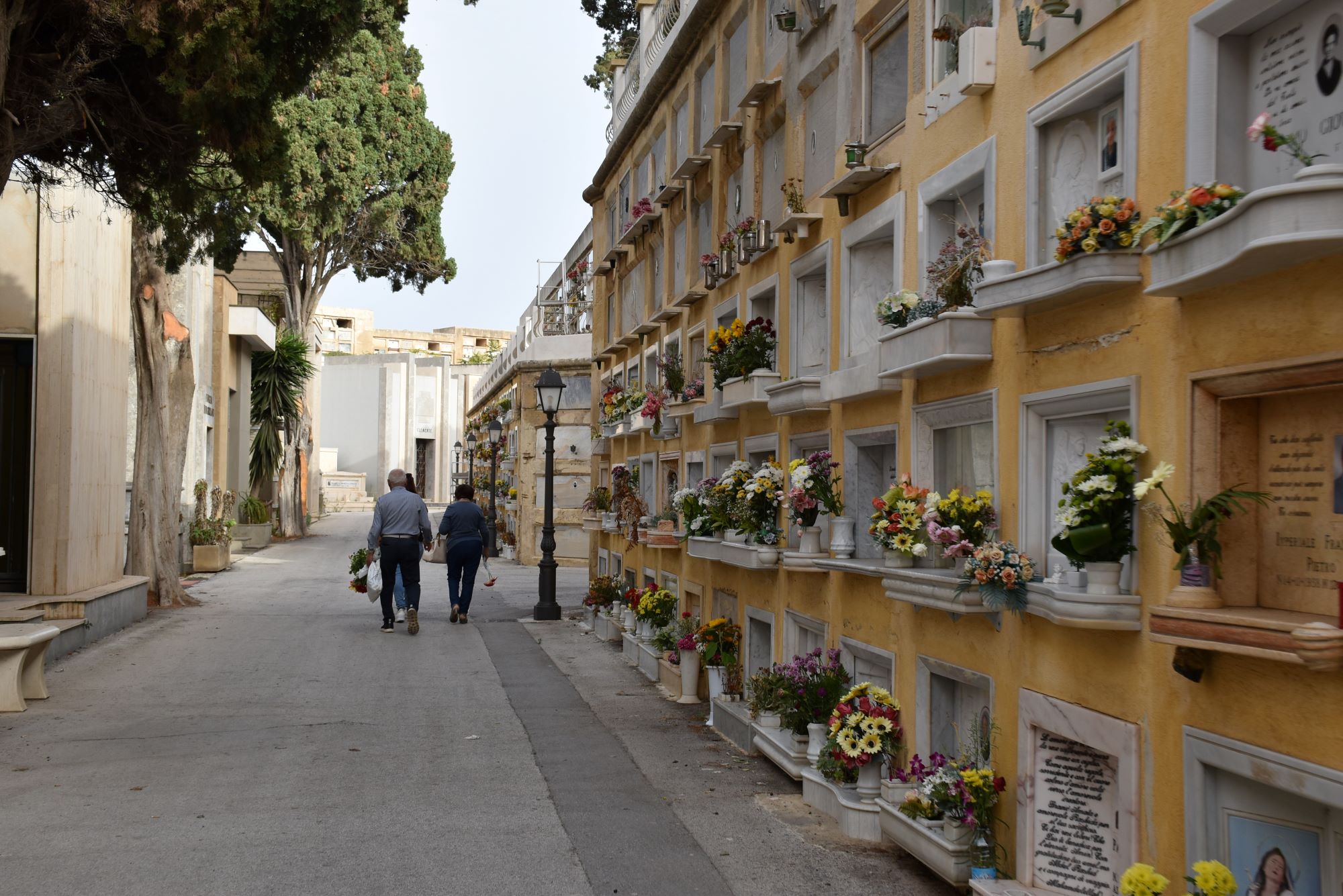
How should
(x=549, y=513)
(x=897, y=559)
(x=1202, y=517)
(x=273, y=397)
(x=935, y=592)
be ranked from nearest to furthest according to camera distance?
(x=1202, y=517) → (x=935, y=592) → (x=897, y=559) → (x=549, y=513) → (x=273, y=397)

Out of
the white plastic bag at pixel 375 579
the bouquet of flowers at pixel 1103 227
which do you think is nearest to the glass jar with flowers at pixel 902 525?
the bouquet of flowers at pixel 1103 227

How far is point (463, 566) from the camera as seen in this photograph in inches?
699

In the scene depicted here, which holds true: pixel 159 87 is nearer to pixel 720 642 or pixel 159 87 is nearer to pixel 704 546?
pixel 704 546

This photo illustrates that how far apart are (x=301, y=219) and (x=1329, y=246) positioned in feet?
110

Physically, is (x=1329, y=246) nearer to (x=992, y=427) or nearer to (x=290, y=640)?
(x=992, y=427)

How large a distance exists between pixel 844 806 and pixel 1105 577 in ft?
9.30

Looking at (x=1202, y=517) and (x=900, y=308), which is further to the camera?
(x=900, y=308)

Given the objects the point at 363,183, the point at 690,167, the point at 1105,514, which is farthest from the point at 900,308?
the point at 363,183

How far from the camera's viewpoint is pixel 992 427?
7.04m

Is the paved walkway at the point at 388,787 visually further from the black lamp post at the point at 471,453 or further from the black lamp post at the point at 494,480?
the black lamp post at the point at 471,453

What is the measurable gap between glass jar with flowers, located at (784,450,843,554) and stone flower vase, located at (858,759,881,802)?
2.08 metres

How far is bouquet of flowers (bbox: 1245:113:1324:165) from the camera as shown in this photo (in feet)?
14.2

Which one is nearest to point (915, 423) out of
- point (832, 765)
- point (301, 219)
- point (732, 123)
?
point (832, 765)

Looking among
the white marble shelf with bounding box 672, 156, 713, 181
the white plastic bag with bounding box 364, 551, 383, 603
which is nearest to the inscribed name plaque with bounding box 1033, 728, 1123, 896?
the white marble shelf with bounding box 672, 156, 713, 181
